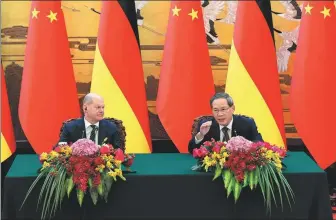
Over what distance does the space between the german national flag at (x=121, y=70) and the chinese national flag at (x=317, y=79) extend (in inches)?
51.9

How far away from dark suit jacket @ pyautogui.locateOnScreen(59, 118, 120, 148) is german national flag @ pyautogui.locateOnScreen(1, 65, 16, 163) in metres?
1.17

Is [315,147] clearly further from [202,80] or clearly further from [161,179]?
[161,179]

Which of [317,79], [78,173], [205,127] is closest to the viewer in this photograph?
[78,173]

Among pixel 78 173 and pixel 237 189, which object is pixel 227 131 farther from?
pixel 78 173

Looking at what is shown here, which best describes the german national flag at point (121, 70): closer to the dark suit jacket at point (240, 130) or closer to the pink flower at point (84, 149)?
the dark suit jacket at point (240, 130)

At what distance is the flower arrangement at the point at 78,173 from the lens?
9.13 feet

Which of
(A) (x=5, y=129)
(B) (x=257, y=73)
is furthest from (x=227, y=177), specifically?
(A) (x=5, y=129)

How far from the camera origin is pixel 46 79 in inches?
179

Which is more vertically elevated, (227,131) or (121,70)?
(121,70)

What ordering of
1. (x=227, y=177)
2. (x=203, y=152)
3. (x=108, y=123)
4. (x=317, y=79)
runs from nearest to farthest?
1. (x=227, y=177)
2. (x=203, y=152)
3. (x=108, y=123)
4. (x=317, y=79)

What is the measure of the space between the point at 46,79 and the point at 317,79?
86.2 inches

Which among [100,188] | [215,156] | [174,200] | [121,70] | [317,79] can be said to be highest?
[121,70]

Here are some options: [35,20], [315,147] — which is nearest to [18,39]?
[35,20]

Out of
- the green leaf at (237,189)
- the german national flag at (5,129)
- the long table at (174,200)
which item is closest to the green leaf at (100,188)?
the long table at (174,200)
